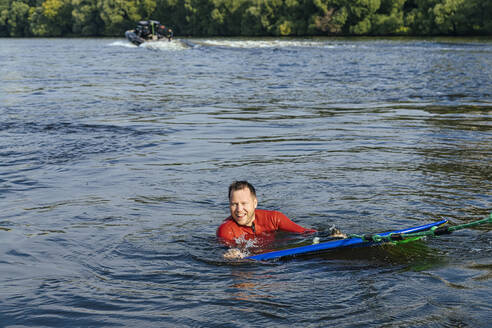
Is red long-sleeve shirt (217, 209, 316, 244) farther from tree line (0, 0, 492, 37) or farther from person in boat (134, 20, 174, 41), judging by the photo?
tree line (0, 0, 492, 37)

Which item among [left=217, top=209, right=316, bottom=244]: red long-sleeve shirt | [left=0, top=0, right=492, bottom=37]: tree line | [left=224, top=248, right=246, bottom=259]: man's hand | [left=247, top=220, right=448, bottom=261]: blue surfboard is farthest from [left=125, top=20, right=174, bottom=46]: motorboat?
[left=247, top=220, right=448, bottom=261]: blue surfboard

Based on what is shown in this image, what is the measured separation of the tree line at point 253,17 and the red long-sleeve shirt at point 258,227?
5884 cm

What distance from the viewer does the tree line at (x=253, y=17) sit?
62.6 metres

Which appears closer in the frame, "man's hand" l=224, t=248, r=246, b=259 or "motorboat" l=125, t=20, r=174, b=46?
"man's hand" l=224, t=248, r=246, b=259

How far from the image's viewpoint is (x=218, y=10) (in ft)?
289

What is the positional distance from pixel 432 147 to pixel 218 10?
3146 inches

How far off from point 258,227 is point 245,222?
0.81ft

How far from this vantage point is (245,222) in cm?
659

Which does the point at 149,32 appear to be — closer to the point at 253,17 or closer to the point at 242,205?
the point at 253,17

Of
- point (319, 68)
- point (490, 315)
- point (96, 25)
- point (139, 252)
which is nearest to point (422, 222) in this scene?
point (490, 315)

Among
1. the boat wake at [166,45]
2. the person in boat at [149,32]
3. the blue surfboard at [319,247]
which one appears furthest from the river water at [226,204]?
the person in boat at [149,32]

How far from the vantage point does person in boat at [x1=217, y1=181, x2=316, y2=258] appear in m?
6.27

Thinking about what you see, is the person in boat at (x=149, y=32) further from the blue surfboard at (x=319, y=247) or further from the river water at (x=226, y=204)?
the blue surfboard at (x=319, y=247)

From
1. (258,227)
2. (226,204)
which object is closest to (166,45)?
(226,204)
